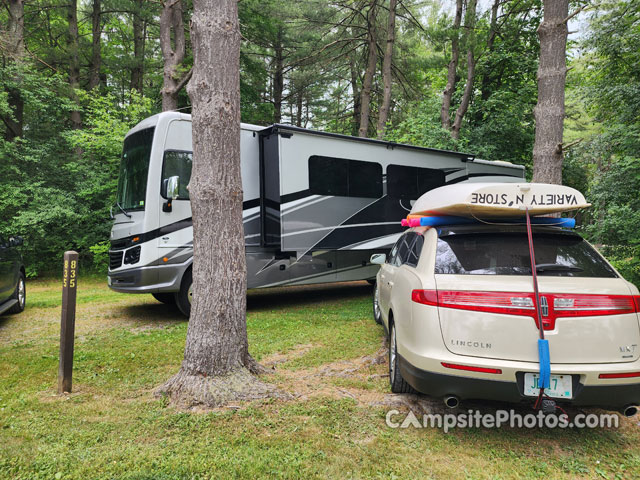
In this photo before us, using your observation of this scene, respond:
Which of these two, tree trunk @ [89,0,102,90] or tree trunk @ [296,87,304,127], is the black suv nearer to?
tree trunk @ [89,0,102,90]

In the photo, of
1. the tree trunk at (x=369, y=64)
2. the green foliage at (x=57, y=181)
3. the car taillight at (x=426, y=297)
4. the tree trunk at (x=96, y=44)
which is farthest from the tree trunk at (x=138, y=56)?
the car taillight at (x=426, y=297)

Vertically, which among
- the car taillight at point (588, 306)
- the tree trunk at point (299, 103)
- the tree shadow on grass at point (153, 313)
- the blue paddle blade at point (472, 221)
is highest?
the tree trunk at point (299, 103)

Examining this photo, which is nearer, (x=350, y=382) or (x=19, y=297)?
(x=350, y=382)

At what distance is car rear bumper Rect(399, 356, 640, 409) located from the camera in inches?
107

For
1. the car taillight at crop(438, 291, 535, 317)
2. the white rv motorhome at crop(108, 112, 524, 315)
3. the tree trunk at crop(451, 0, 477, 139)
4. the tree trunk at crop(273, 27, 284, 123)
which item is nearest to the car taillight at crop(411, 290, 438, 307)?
the car taillight at crop(438, 291, 535, 317)

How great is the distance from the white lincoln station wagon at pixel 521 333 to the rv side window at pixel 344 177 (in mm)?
4741

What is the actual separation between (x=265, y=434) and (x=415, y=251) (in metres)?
2.05

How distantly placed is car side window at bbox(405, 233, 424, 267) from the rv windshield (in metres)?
4.44

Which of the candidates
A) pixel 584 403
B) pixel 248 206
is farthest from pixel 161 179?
pixel 584 403

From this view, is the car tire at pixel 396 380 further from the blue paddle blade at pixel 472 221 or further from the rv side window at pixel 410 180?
the rv side window at pixel 410 180

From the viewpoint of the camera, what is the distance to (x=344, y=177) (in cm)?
797

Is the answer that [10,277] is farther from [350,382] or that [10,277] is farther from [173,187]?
[350,382]

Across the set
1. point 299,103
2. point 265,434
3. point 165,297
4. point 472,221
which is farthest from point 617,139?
point 299,103

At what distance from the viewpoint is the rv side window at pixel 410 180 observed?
8.64m
